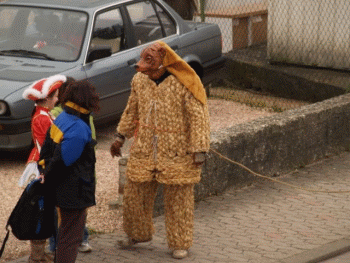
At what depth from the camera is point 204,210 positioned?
9398mm

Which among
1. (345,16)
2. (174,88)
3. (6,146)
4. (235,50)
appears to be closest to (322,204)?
(174,88)

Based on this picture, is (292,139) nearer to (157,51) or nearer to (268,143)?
(268,143)

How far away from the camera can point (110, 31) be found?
11844mm

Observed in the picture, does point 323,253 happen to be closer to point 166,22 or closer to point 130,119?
point 130,119

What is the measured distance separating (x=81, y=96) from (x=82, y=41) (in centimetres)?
434

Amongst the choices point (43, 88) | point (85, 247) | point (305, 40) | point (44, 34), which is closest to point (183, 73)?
point (43, 88)

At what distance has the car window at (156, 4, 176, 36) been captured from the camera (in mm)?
12607

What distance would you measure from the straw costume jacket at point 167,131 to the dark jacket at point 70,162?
35.6 inches

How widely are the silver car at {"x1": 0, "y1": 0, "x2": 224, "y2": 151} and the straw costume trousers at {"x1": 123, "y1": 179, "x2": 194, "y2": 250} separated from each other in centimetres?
248

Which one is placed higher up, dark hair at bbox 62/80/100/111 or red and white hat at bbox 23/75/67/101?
dark hair at bbox 62/80/100/111

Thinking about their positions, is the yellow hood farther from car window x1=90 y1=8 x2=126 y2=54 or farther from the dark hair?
A: car window x1=90 y1=8 x2=126 y2=54

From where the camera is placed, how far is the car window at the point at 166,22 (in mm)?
12607

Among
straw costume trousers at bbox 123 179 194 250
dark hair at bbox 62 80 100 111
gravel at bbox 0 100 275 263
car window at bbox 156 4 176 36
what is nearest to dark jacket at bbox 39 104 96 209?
dark hair at bbox 62 80 100 111

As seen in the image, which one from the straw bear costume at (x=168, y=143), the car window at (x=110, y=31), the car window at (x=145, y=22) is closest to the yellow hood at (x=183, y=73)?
the straw bear costume at (x=168, y=143)
